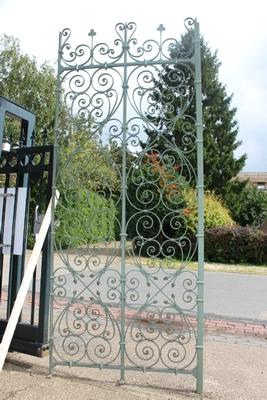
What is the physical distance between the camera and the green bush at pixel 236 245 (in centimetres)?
1748

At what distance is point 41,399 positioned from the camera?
381cm

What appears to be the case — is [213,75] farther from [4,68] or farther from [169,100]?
[169,100]

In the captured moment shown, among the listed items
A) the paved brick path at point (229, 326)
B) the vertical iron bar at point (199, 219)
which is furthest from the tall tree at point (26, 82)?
the vertical iron bar at point (199, 219)

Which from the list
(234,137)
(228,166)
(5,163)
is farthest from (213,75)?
(5,163)

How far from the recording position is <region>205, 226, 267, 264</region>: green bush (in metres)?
17.5

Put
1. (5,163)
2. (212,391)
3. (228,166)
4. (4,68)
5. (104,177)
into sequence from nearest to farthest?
(212,391) → (104,177) → (5,163) → (4,68) → (228,166)

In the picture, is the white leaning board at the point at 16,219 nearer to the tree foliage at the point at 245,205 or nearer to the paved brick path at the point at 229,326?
the paved brick path at the point at 229,326

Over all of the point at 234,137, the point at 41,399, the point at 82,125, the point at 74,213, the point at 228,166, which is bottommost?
the point at 41,399

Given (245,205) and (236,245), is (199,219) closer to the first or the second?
(236,245)

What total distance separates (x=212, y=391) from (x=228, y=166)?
28.2m

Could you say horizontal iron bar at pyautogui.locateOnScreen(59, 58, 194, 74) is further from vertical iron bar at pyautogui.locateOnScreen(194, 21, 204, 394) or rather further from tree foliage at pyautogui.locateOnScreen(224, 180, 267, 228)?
tree foliage at pyautogui.locateOnScreen(224, 180, 267, 228)

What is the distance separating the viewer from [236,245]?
17.7m

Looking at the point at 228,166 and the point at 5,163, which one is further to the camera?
the point at 228,166

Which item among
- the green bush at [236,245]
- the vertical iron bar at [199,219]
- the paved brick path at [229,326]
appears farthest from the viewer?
the green bush at [236,245]
